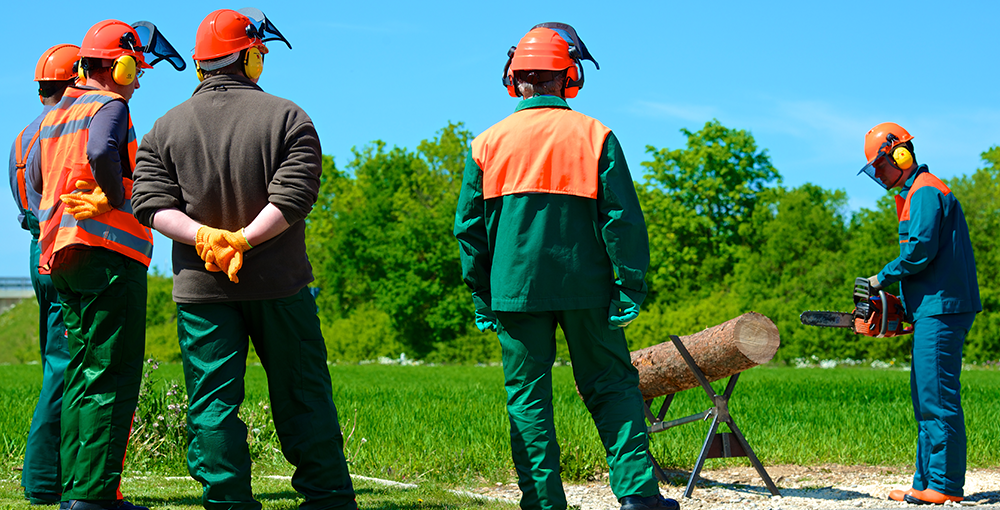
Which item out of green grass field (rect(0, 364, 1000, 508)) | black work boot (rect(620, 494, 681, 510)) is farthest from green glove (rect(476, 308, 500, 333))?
green grass field (rect(0, 364, 1000, 508))

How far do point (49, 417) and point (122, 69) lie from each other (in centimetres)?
190

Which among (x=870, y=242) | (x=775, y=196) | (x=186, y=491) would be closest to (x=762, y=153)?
(x=775, y=196)

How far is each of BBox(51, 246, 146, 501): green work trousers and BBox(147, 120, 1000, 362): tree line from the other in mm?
23955

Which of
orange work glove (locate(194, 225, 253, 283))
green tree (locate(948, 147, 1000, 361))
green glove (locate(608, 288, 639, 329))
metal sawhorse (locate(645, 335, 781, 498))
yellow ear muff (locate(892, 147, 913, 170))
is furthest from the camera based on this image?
green tree (locate(948, 147, 1000, 361))

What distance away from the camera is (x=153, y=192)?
12.2 feet

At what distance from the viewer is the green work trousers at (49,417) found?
4680 mm

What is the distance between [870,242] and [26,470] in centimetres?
2773

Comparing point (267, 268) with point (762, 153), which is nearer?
point (267, 268)

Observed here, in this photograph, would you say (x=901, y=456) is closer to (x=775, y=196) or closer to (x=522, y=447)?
(x=522, y=447)

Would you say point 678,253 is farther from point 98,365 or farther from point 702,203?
point 98,365

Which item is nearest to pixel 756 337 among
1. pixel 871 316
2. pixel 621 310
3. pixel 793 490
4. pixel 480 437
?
pixel 871 316

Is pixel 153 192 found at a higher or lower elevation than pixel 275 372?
higher

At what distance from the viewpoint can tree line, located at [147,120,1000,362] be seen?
27484 millimetres

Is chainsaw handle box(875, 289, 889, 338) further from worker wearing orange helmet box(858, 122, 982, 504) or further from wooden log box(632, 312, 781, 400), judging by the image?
wooden log box(632, 312, 781, 400)
